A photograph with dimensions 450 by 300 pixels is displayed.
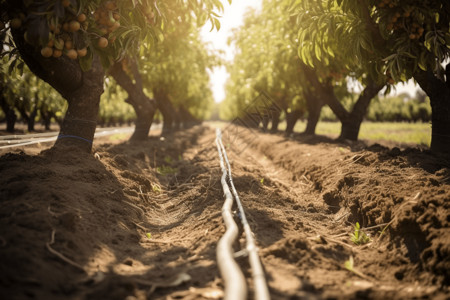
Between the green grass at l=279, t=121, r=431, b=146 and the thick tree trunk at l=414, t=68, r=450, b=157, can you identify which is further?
the green grass at l=279, t=121, r=431, b=146

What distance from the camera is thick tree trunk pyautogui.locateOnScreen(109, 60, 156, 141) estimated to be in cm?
867

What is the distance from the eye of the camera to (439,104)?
4875mm

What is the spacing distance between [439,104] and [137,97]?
7.89m

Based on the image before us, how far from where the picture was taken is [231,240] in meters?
2.25

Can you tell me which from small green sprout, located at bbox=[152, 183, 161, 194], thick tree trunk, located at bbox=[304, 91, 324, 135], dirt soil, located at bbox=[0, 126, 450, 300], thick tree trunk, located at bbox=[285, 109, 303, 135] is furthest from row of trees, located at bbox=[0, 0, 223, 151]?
thick tree trunk, located at bbox=[285, 109, 303, 135]

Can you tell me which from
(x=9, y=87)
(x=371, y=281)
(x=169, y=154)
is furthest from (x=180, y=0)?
(x=9, y=87)

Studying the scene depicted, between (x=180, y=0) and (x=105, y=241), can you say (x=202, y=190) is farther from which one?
(x=180, y=0)

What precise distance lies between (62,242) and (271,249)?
1.72 meters

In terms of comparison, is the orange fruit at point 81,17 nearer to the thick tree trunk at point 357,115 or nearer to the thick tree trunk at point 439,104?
the thick tree trunk at point 439,104

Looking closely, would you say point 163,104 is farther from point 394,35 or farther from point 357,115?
point 394,35

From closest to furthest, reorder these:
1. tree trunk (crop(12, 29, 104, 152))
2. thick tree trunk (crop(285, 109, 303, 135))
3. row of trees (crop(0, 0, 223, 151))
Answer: row of trees (crop(0, 0, 223, 151)) < tree trunk (crop(12, 29, 104, 152)) < thick tree trunk (crop(285, 109, 303, 135))

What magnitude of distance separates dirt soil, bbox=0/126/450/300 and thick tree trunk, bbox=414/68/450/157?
0.78 m

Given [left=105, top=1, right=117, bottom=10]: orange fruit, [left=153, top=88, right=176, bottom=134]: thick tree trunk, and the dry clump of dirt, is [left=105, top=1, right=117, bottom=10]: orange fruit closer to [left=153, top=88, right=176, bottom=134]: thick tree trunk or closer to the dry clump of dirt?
the dry clump of dirt

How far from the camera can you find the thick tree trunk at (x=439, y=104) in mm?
4820
